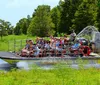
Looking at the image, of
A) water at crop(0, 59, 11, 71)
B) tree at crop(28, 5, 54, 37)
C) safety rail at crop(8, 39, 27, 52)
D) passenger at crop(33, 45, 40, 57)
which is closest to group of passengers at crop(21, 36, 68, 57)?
passenger at crop(33, 45, 40, 57)

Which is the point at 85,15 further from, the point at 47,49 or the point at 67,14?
the point at 47,49

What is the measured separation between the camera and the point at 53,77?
43.9 ft

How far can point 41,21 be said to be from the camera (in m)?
58.0

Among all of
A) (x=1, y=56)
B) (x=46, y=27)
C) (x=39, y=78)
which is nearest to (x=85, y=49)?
(x=1, y=56)

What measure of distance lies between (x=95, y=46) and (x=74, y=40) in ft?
5.44

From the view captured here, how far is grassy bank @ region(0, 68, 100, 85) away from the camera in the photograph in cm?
1141

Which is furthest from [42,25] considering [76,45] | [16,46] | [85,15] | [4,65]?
[4,65]

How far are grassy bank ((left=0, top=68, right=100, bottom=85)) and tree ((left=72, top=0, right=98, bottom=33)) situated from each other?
1372 inches

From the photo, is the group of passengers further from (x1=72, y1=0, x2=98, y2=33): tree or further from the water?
(x1=72, y1=0, x2=98, y2=33): tree

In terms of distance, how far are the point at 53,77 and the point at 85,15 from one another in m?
37.7

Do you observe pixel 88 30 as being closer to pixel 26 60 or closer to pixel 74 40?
pixel 74 40

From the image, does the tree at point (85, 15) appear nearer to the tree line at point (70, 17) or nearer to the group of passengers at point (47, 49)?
the tree line at point (70, 17)

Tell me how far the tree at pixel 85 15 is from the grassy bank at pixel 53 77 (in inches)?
1372

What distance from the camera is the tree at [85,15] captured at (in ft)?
164
